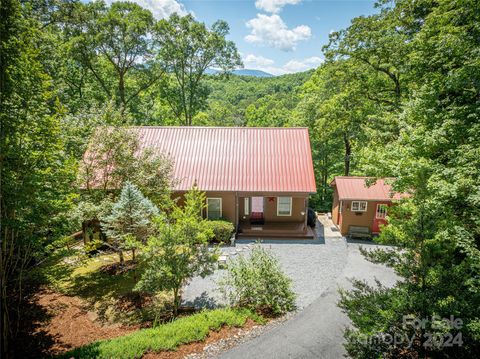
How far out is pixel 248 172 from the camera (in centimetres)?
1756

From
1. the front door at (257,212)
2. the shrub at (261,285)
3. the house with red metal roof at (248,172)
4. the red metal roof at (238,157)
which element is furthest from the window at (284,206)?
the shrub at (261,285)

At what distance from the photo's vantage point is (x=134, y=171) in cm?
1255

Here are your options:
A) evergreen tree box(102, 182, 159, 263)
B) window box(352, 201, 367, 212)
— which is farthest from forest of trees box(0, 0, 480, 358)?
window box(352, 201, 367, 212)

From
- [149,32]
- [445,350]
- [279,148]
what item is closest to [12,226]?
[445,350]

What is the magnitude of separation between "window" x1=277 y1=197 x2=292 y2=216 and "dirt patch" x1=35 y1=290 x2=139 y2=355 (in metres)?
11.2

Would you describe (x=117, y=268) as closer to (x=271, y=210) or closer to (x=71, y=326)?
(x=71, y=326)

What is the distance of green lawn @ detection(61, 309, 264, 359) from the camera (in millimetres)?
7051

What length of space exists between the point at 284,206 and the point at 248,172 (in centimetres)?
333

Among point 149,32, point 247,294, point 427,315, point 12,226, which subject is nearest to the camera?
point 427,315

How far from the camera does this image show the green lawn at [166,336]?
23.1 ft

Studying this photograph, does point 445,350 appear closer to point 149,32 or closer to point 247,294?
point 247,294

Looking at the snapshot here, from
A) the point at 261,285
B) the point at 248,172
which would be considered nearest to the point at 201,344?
the point at 261,285

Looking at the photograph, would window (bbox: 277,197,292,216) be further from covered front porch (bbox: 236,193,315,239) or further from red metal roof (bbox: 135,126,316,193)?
red metal roof (bbox: 135,126,316,193)

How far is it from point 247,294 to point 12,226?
7259 millimetres
